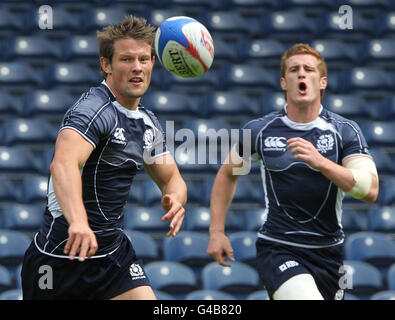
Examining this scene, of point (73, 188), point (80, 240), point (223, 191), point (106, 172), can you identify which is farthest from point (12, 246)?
point (80, 240)

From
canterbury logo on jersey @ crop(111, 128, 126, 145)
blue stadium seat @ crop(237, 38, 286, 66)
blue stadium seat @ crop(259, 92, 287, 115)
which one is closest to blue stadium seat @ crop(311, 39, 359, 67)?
blue stadium seat @ crop(237, 38, 286, 66)

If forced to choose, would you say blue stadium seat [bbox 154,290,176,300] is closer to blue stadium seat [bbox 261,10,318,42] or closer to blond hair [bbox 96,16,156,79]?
blond hair [bbox 96,16,156,79]

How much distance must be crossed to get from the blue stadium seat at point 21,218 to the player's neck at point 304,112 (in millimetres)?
3395

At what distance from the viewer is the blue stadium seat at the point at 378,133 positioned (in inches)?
327

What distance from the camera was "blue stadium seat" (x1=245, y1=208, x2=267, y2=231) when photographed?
730 centimetres

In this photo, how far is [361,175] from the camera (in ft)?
14.1

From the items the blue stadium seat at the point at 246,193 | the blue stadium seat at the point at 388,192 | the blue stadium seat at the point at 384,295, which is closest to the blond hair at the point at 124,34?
the blue stadium seat at the point at 384,295

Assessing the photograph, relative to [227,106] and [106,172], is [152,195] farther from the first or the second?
[106,172]

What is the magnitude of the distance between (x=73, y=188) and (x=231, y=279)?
3.15 meters

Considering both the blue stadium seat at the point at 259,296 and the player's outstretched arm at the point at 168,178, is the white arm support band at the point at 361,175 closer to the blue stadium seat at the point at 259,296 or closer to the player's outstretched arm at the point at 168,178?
the player's outstretched arm at the point at 168,178

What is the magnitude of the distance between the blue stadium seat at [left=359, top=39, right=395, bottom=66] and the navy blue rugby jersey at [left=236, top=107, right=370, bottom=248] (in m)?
5.27

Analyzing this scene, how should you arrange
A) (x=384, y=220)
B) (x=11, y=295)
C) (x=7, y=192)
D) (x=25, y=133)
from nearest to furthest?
1. (x=11, y=295)
2. (x=384, y=220)
3. (x=7, y=192)
4. (x=25, y=133)

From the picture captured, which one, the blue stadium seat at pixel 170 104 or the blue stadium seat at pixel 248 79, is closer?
the blue stadium seat at pixel 170 104
